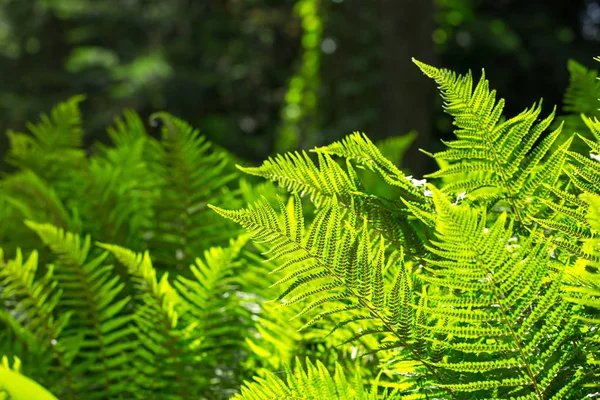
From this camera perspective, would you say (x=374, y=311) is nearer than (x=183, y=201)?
Yes

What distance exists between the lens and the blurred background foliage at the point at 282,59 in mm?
8719

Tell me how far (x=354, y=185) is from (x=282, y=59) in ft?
52.5

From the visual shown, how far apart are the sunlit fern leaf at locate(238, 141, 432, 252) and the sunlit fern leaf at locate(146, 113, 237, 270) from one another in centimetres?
44

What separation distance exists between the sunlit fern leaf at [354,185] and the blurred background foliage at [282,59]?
21.9 ft

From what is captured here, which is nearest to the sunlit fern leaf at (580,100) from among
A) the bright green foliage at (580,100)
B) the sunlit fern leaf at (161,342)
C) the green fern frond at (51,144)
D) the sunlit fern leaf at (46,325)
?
the bright green foliage at (580,100)

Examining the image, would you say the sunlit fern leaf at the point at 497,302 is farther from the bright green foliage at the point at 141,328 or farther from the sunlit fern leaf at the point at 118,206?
the sunlit fern leaf at the point at 118,206

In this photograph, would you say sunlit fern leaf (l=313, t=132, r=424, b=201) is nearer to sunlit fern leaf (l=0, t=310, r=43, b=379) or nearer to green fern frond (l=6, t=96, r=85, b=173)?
sunlit fern leaf (l=0, t=310, r=43, b=379)

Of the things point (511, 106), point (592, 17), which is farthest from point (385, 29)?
point (592, 17)

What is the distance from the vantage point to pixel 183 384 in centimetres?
95

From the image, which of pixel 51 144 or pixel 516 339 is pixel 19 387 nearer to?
pixel 516 339

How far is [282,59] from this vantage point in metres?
16.4

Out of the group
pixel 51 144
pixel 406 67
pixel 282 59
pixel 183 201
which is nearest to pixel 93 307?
pixel 183 201

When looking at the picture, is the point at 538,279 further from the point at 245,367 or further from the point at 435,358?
the point at 245,367

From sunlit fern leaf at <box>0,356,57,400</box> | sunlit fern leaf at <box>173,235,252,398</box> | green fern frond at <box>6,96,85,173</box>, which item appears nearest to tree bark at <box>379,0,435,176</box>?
green fern frond at <box>6,96,85,173</box>
